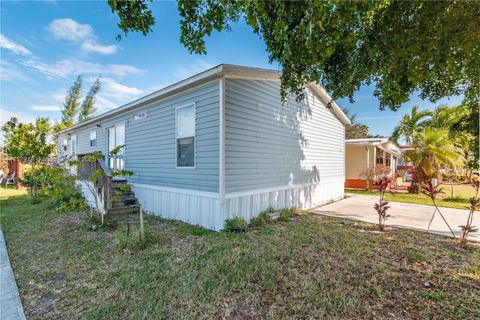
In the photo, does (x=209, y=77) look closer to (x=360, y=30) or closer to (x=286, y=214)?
(x=360, y=30)

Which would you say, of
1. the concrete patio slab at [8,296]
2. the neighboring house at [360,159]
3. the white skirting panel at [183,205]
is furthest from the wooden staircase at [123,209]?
the neighboring house at [360,159]

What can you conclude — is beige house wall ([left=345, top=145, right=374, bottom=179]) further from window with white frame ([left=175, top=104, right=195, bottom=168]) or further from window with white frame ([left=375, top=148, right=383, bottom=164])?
window with white frame ([left=175, top=104, right=195, bottom=168])

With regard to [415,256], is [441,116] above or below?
above

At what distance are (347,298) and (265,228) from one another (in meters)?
3.00

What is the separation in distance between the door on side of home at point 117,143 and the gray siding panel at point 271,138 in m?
5.69

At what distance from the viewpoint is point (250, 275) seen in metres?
3.35

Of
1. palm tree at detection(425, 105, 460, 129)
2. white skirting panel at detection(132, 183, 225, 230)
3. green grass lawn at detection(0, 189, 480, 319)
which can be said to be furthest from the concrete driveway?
palm tree at detection(425, 105, 460, 129)

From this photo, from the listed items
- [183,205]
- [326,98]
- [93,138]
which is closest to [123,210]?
[183,205]

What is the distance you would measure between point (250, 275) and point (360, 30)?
13.5 feet

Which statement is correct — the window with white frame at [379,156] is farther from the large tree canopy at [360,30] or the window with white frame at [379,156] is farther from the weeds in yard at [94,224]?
the weeds in yard at [94,224]

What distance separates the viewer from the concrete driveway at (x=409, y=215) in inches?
231

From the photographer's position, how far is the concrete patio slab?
265 cm

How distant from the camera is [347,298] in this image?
112 inches

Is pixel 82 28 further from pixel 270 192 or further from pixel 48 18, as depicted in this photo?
pixel 270 192
